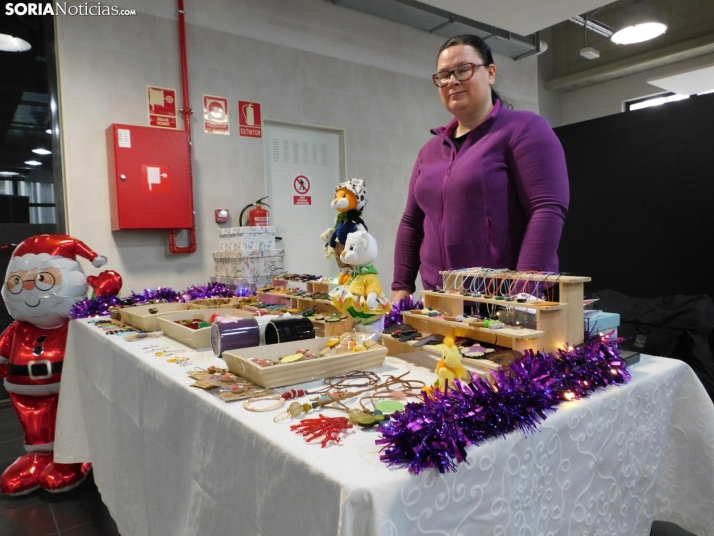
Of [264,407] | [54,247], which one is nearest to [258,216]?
[54,247]

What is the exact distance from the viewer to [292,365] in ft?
3.11

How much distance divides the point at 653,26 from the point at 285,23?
3048 millimetres

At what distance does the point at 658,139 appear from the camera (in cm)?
397

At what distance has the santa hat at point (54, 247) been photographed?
198 centimetres

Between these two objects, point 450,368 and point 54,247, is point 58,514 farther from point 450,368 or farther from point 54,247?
point 450,368

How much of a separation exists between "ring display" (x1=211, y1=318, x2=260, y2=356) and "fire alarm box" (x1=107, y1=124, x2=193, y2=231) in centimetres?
222

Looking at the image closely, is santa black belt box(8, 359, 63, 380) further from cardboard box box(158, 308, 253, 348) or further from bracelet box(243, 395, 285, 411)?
bracelet box(243, 395, 285, 411)

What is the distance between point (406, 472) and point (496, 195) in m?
0.98

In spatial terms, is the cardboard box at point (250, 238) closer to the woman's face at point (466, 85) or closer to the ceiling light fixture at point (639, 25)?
the woman's face at point (466, 85)

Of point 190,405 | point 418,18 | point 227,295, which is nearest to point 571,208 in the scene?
point 418,18

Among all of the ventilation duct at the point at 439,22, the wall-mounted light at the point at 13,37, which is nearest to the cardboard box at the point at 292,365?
the wall-mounted light at the point at 13,37

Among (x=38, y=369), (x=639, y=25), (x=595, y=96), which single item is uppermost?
(x=595, y=96)

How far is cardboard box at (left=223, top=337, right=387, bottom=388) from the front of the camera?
36.8 inches

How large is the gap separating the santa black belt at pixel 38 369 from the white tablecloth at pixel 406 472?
890 mm
